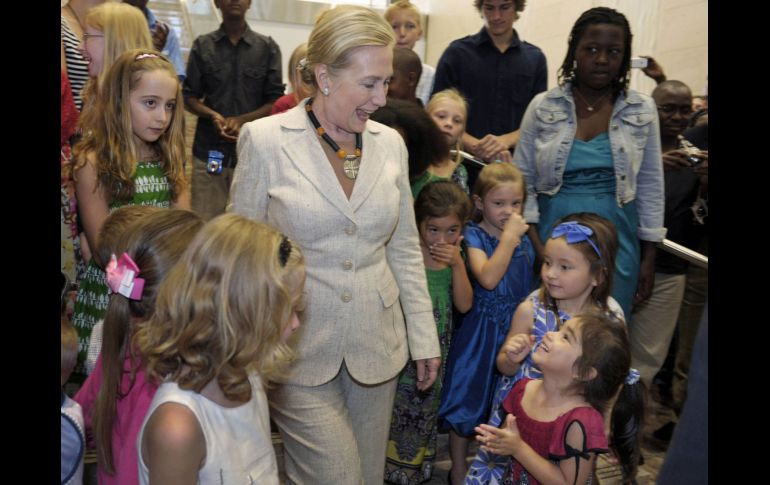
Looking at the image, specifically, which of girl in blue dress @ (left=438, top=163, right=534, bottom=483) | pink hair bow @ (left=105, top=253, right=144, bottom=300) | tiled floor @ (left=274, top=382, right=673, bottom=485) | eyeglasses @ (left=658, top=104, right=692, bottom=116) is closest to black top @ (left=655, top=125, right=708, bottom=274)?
eyeglasses @ (left=658, top=104, right=692, bottom=116)

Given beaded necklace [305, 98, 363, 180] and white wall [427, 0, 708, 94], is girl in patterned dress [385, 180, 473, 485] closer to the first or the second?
beaded necklace [305, 98, 363, 180]

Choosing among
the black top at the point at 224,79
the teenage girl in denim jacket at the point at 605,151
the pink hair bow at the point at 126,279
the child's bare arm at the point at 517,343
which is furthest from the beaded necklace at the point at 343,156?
the black top at the point at 224,79

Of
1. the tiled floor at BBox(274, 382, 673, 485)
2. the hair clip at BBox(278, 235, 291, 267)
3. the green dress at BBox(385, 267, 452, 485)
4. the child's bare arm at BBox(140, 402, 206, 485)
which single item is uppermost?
the hair clip at BBox(278, 235, 291, 267)

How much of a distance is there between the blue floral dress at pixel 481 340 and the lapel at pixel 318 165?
1.14m

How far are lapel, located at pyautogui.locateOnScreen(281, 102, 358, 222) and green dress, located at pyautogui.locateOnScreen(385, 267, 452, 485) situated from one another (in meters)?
1.11

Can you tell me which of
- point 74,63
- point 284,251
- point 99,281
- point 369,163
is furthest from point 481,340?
point 74,63

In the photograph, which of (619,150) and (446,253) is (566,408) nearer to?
(446,253)

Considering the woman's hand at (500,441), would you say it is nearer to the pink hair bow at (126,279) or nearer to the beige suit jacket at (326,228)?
the beige suit jacket at (326,228)

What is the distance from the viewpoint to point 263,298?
176cm

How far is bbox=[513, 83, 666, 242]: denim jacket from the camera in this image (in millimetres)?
3369

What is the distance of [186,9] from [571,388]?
6594mm

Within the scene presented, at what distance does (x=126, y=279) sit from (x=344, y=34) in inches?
36.7
